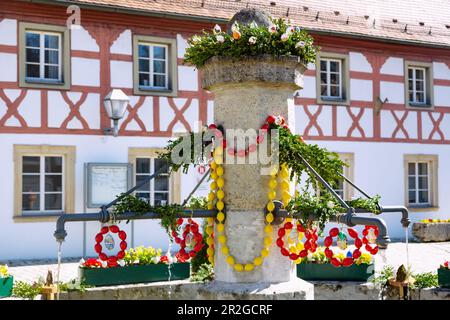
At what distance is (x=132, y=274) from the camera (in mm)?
6121

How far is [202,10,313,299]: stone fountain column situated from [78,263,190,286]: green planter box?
1433 millimetres

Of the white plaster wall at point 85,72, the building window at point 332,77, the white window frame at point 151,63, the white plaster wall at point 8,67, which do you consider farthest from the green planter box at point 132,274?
the building window at point 332,77

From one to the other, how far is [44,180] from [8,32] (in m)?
2.61

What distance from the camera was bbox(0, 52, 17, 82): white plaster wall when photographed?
11609 mm

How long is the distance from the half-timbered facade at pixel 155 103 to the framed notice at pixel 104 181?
0.23m

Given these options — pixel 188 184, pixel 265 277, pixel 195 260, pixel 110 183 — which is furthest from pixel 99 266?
pixel 188 184

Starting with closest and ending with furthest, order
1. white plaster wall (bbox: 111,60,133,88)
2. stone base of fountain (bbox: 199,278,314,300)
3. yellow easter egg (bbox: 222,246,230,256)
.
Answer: stone base of fountain (bbox: 199,278,314,300) < yellow easter egg (bbox: 222,246,230,256) < white plaster wall (bbox: 111,60,133,88)

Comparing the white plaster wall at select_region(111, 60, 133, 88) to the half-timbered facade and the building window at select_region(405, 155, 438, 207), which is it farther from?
the building window at select_region(405, 155, 438, 207)

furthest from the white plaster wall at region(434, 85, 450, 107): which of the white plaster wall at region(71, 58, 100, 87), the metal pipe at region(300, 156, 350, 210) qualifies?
the metal pipe at region(300, 156, 350, 210)

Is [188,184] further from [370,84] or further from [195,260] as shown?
[195,260]

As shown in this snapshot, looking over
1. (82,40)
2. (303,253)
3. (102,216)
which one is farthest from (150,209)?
(82,40)
